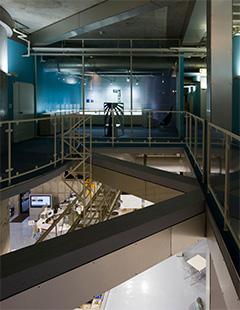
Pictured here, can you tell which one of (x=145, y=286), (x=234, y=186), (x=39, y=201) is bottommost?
(x=145, y=286)

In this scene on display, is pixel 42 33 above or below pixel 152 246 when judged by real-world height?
above

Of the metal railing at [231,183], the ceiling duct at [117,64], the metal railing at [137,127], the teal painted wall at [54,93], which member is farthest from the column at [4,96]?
the metal railing at [231,183]

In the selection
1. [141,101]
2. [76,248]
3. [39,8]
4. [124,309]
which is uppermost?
[39,8]

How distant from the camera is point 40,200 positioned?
14.5m

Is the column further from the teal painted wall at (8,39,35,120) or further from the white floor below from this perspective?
the white floor below

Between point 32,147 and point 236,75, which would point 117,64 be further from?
point 32,147

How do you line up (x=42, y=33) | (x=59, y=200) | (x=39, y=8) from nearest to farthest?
1. (x=39, y=8)
2. (x=42, y=33)
3. (x=59, y=200)

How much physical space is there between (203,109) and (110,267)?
617 inches

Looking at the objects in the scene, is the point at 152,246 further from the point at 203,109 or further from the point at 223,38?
the point at 203,109

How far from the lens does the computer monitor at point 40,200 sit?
47.4 feet

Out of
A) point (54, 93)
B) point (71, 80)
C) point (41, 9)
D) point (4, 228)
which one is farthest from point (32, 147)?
point (54, 93)

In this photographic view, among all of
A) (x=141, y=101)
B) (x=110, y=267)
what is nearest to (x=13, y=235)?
(x=141, y=101)

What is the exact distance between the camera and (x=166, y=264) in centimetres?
1129

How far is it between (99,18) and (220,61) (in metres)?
4.06
